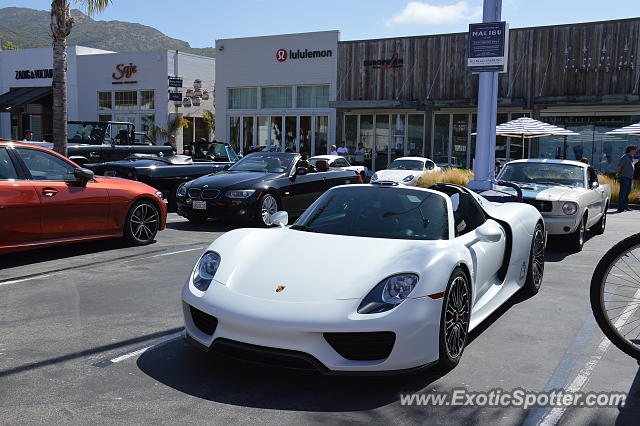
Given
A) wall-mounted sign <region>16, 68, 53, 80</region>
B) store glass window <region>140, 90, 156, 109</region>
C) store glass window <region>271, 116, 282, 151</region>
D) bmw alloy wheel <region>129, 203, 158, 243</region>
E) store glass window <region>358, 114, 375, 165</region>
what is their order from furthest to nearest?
wall-mounted sign <region>16, 68, 53, 80</region>
store glass window <region>140, 90, 156, 109</region>
store glass window <region>271, 116, 282, 151</region>
store glass window <region>358, 114, 375, 165</region>
bmw alloy wheel <region>129, 203, 158, 243</region>

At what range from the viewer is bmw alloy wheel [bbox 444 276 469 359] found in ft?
13.9

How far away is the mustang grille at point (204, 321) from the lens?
411 centimetres

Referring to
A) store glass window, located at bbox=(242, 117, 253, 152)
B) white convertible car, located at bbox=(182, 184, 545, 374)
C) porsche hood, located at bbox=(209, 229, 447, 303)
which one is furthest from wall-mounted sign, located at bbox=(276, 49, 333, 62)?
porsche hood, located at bbox=(209, 229, 447, 303)

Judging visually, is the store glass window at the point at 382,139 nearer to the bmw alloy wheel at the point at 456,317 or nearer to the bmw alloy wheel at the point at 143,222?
the bmw alloy wheel at the point at 143,222

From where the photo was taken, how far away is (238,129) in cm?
3278

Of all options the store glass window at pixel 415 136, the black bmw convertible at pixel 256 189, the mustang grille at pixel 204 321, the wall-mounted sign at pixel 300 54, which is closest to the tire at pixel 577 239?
the black bmw convertible at pixel 256 189

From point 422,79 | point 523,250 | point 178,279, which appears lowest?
point 178,279

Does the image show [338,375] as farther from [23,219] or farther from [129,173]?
[129,173]

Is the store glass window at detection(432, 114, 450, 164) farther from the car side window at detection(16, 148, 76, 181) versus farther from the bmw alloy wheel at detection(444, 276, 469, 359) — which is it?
the bmw alloy wheel at detection(444, 276, 469, 359)

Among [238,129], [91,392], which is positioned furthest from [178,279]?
[238,129]

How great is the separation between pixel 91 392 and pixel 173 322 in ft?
4.99

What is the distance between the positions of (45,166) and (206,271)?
4511 mm

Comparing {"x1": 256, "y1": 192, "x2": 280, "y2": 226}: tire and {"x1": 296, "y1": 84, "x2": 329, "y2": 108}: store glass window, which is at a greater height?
{"x1": 296, "y1": 84, "x2": 329, "y2": 108}: store glass window

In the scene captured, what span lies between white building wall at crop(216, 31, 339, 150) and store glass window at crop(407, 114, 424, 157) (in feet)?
12.1
